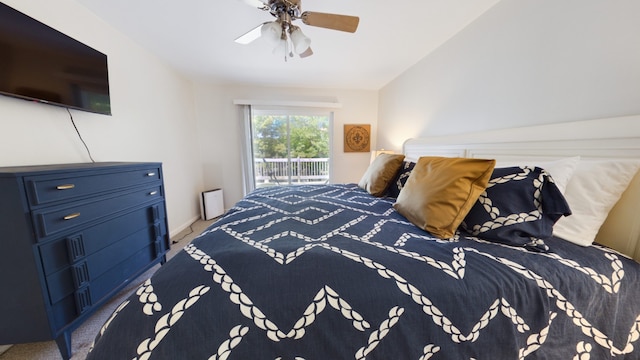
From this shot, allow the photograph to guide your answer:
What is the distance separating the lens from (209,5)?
5.15 feet

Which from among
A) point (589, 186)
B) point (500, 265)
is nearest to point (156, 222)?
point (500, 265)

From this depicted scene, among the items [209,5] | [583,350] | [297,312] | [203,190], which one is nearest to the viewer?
[297,312]

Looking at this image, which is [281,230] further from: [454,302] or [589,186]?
[589,186]

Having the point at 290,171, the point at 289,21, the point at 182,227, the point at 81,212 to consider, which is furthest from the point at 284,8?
the point at 182,227

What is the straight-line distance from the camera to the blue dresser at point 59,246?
3.21 feet

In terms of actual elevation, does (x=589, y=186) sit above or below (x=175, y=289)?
above

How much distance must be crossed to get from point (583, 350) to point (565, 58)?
1516 millimetres

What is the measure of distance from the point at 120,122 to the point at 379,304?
2700 millimetres

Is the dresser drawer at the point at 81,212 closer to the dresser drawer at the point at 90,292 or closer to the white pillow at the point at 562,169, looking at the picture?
the dresser drawer at the point at 90,292

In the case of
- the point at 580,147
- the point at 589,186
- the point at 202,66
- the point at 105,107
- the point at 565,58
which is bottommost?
the point at 589,186

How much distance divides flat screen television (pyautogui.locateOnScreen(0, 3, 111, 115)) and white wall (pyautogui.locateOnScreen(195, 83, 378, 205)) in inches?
67.0

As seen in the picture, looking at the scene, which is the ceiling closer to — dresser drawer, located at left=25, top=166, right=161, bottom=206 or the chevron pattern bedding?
dresser drawer, located at left=25, top=166, right=161, bottom=206

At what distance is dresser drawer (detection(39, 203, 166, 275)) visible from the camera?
1057 mm

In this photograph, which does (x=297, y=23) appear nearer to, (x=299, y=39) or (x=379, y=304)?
(x=299, y=39)
